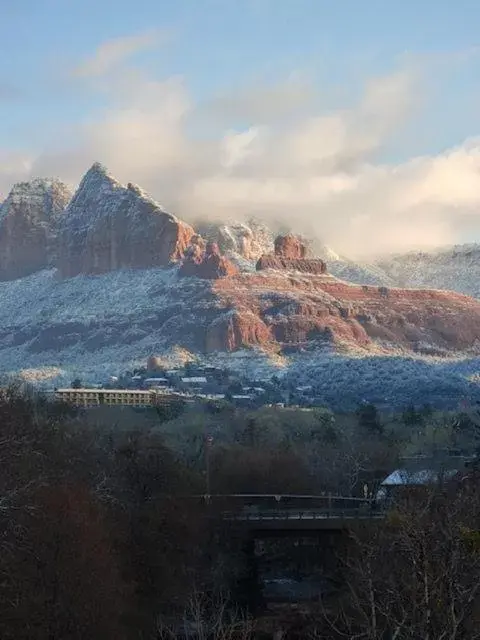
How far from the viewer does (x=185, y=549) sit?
61406 millimetres

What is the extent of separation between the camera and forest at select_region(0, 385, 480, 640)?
99.2 ft

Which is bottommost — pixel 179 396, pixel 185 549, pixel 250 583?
pixel 250 583

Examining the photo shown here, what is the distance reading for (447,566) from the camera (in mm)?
26531

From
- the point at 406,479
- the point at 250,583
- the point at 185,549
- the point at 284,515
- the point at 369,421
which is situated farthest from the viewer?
the point at 369,421

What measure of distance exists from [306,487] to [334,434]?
122 ft

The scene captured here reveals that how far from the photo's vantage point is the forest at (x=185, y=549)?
99.2ft

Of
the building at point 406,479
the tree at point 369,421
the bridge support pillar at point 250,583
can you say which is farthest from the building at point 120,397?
the bridge support pillar at point 250,583

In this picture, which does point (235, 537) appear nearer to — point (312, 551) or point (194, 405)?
point (312, 551)

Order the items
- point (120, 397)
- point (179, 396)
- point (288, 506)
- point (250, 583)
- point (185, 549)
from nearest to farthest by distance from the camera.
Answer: point (185, 549)
point (250, 583)
point (288, 506)
point (120, 397)
point (179, 396)

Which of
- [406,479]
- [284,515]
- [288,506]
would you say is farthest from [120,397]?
[284,515]

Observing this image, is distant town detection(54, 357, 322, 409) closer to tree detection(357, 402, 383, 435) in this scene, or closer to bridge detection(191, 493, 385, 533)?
tree detection(357, 402, 383, 435)

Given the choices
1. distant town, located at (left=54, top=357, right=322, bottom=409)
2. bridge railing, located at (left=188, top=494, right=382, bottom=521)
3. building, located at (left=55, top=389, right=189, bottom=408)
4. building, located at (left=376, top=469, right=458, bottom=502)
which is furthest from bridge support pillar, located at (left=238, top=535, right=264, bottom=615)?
building, located at (left=55, top=389, right=189, bottom=408)

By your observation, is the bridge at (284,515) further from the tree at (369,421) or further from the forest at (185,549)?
the tree at (369,421)

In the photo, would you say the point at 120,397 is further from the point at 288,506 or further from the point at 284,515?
the point at 284,515
